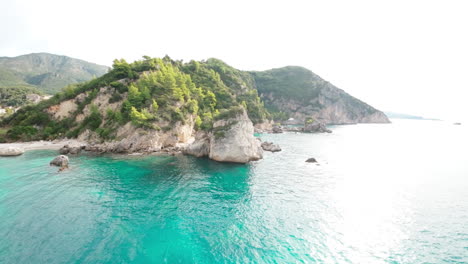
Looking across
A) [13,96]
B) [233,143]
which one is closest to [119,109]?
[233,143]

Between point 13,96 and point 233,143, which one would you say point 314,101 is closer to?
point 233,143

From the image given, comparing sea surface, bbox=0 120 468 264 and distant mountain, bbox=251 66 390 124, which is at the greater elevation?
distant mountain, bbox=251 66 390 124

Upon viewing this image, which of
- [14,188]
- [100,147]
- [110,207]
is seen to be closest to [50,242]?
[110,207]

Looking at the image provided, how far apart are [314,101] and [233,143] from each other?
161m

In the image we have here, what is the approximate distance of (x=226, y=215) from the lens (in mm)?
18469

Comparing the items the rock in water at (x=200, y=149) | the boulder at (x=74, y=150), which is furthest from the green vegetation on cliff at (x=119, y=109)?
the boulder at (x=74, y=150)

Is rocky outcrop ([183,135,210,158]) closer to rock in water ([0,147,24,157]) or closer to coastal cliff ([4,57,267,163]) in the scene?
coastal cliff ([4,57,267,163])

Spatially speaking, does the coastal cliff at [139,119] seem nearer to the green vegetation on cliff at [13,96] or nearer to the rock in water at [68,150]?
the rock in water at [68,150]

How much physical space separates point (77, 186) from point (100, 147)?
70.7 feet

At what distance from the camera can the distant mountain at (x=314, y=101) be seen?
17525 cm

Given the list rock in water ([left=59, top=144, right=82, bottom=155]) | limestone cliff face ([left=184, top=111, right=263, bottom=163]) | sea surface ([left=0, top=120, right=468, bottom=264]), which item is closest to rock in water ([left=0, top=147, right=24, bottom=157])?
rock in water ([left=59, top=144, right=82, bottom=155])

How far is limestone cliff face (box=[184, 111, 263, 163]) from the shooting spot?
37.4m

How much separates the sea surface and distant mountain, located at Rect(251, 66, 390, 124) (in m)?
145

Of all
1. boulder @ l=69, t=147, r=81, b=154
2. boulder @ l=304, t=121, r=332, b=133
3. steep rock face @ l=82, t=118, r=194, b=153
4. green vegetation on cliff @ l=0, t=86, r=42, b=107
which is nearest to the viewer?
boulder @ l=69, t=147, r=81, b=154
